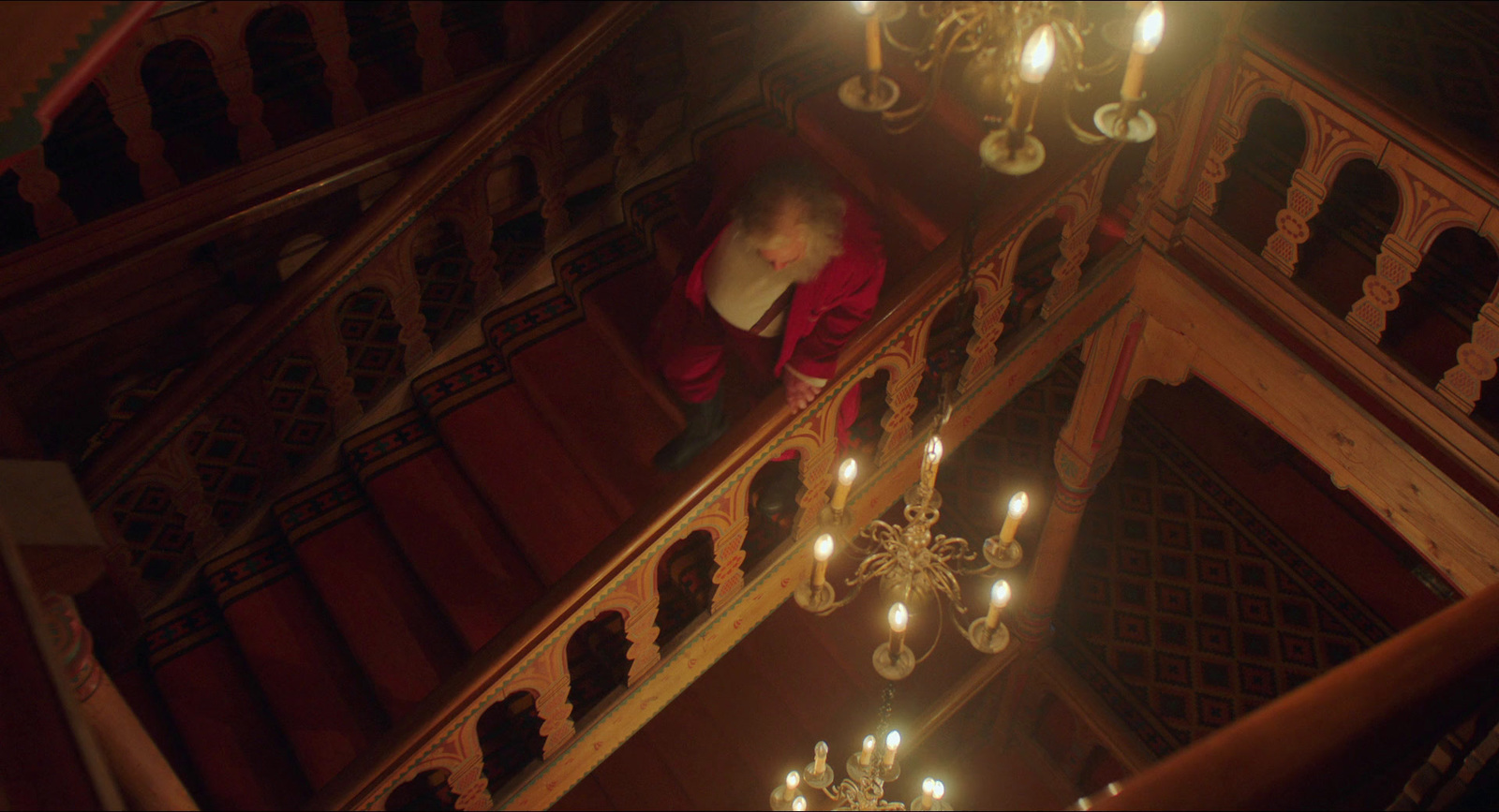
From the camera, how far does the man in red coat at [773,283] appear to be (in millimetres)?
3320

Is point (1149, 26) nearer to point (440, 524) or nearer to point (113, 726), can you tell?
point (113, 726)

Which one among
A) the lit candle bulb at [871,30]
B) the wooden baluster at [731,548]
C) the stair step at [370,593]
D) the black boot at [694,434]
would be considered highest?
the stair step at [370,593]

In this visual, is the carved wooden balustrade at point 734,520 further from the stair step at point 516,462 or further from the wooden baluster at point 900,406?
the stair step at point 516,462

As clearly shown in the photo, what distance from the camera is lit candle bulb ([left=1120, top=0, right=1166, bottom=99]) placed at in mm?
2137

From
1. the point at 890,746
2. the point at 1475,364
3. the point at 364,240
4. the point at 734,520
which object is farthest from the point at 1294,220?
the point at 364,240

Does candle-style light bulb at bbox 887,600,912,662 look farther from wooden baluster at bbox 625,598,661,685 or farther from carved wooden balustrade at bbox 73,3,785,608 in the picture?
carved wooden balustrade at bbox 73,3,785,608

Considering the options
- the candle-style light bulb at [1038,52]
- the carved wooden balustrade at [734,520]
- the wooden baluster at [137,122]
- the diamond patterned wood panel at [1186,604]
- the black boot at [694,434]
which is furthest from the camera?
the diamond patterned wood panel at [1186,604]

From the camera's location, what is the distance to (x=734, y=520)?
377 centimetres

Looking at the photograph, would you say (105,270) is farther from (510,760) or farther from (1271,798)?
(1271,798)

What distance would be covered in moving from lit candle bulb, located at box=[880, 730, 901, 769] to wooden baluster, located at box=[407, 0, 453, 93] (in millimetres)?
3288

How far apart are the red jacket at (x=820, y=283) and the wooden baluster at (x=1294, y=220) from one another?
150 centimetres

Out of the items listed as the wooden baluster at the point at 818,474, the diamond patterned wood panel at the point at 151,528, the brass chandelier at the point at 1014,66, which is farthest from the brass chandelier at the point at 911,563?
the diamond patterned wood panel at the point at 151,528

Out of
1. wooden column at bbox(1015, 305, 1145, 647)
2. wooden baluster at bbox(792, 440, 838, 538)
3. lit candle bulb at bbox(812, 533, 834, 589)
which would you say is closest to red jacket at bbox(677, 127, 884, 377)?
wooden baluster at bbox(792, 440, 838, 538)

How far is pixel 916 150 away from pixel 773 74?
795 mm
